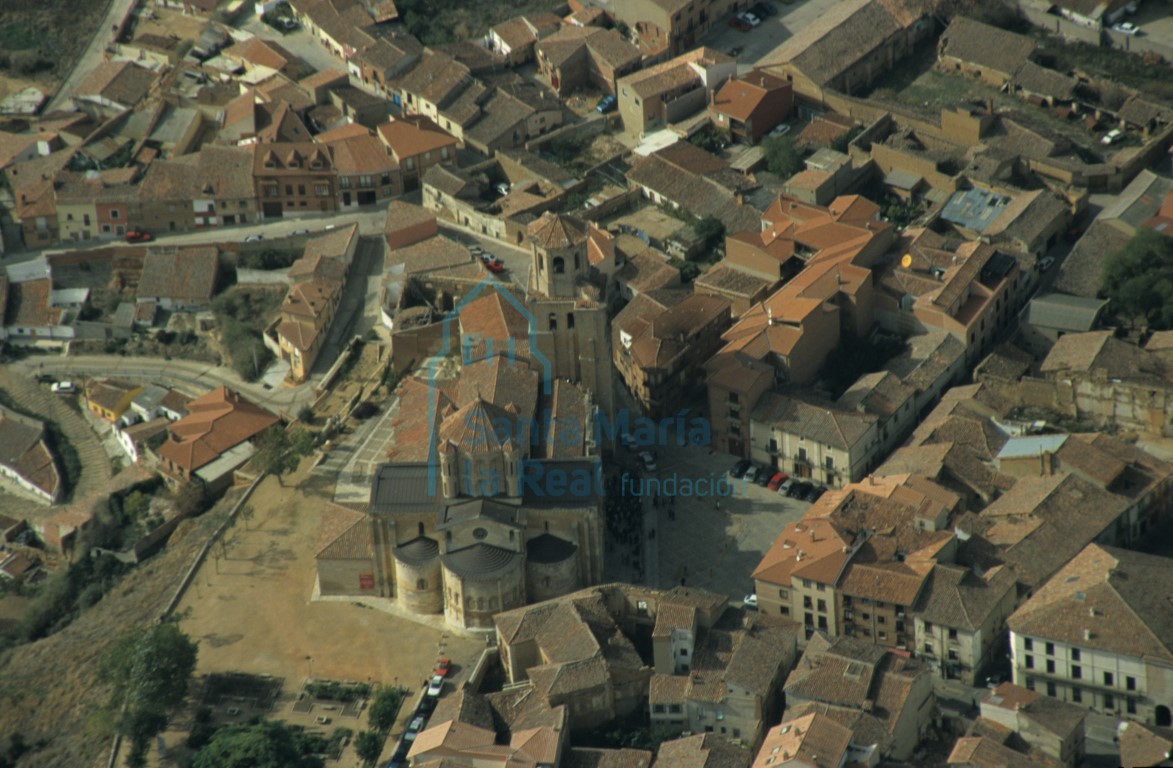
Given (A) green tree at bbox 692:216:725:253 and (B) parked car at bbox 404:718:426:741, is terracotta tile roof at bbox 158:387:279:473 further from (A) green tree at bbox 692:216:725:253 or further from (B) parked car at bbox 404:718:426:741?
(B) parked car at bbox 404:718:426:741

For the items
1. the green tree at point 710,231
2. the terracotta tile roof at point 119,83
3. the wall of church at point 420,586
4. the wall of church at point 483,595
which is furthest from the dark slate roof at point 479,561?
the terracotta tile roof at point 119,83

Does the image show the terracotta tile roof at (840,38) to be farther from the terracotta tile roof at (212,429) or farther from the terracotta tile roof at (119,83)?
the terracotta tile roof at (119,83)

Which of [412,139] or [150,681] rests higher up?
[412,139]

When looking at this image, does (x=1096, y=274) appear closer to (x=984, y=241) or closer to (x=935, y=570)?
(x=984, y=241)

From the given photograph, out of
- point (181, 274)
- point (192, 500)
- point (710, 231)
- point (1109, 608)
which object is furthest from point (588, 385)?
point (181, 274)

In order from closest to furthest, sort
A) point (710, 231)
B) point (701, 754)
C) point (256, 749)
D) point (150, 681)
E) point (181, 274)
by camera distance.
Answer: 1. point (701, 754)
2. point (256, 749)
3. point (150, 681)
4. point (710, 231)
5. point (181, 274)

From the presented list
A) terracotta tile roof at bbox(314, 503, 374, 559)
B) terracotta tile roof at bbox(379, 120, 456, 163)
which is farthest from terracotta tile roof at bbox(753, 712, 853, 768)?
terracotta tile roof at bbox(379, 120, 456, 163)

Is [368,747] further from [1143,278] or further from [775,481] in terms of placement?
[1143,278]
